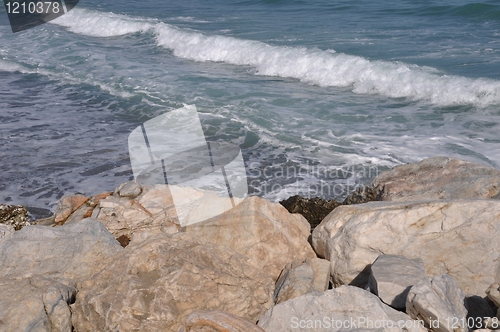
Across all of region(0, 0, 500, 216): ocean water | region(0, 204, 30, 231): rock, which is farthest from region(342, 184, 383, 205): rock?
region(0, 204, 30, 231): rock

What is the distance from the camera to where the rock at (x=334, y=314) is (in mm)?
3299

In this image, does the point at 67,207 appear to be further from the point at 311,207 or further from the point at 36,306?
the point at 311,207

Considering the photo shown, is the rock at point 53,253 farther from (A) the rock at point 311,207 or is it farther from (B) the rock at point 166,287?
(A) the rock at point 311,207

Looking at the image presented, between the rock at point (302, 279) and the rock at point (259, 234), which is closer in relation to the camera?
the rock at point (302, 279)

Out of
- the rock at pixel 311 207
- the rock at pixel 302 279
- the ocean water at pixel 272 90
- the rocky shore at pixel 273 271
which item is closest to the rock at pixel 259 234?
the rocky shore at pixel 273 271

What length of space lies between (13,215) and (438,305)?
15.0 ft

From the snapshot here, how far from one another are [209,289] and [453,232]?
1733 millimetres

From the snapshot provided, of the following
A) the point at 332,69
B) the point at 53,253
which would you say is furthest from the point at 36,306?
the point at 332,69

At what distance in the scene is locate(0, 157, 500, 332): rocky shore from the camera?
3.38 meters

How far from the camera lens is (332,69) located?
13.4 m

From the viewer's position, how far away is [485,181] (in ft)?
16.2

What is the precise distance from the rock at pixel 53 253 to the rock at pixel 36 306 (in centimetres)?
28

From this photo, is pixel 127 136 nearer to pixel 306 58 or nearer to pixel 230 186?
pixel 230 186

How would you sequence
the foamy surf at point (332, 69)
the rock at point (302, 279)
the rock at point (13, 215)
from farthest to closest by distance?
the foamy surf at point (332, 69) < the rock at point (13, 215) < the rock at point (302, 279)
